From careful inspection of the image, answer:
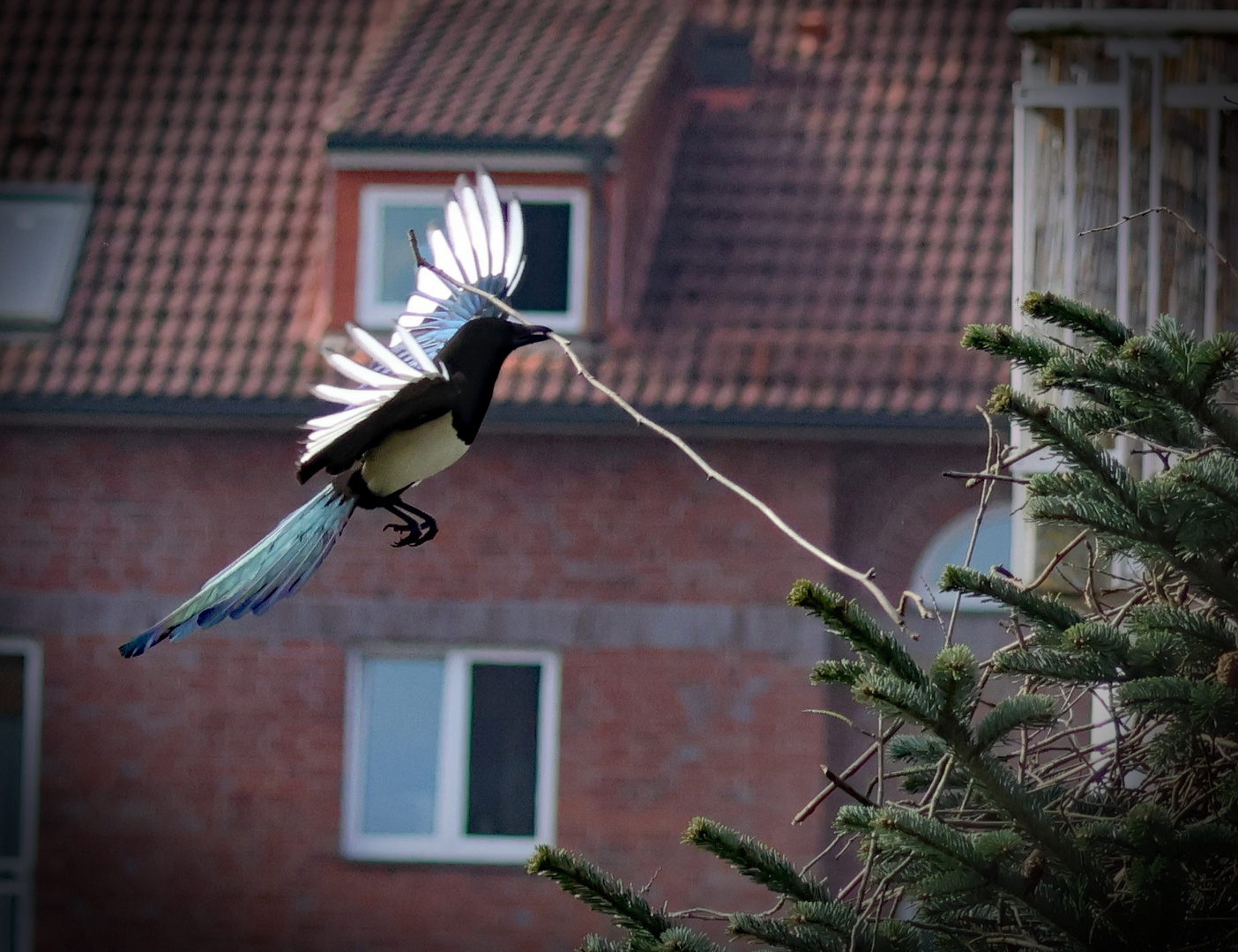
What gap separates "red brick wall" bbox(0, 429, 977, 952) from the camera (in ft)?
28.9

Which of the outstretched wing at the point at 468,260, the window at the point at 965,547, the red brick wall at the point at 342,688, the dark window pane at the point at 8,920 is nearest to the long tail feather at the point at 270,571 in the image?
the outstretched wing at the point at 468,260

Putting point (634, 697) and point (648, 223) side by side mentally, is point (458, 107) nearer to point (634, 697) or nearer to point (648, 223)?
point (648, 223)

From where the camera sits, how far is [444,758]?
919 cm

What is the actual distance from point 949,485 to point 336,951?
4.04 metres

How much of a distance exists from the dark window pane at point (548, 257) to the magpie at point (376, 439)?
7.00 meters

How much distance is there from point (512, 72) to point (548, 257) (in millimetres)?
1173

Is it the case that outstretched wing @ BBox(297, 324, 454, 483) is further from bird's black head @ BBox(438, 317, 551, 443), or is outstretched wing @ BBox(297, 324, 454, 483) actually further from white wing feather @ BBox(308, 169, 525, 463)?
white wing feather @ BBox(308, 169, 525, 463)

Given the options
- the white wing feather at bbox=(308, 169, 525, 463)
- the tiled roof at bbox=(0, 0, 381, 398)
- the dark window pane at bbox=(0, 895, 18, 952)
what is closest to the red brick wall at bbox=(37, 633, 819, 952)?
the dark window pane at bbox=(0, 895, 18, 952)

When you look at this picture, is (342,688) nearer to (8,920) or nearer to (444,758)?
(444,758)

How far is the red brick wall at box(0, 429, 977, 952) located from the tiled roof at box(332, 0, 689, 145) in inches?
64.1

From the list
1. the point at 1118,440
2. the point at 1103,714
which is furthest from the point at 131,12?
the point at 1103,714

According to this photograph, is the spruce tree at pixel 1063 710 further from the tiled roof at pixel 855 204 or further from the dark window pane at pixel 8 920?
the dark window pane at pixel 8 920

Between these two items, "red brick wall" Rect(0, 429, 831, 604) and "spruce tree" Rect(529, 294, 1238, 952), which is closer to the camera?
"spruce tree" Rect(529, 294, 1238, 952)

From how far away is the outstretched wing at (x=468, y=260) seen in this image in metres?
2.16
